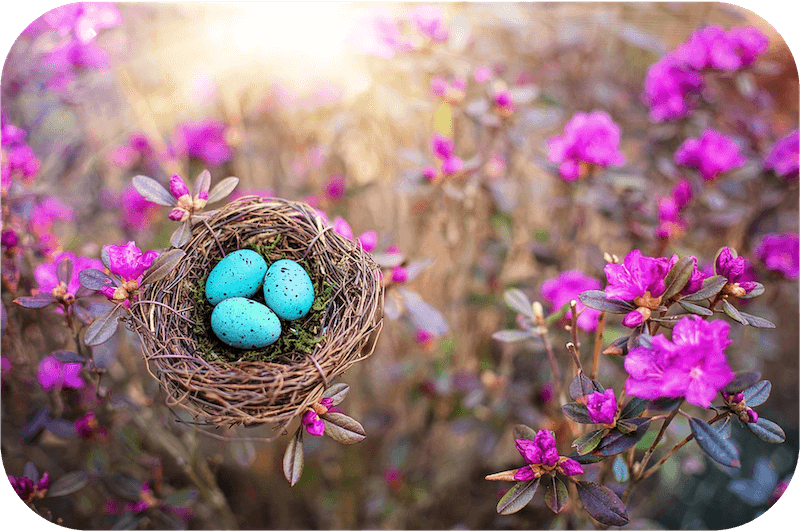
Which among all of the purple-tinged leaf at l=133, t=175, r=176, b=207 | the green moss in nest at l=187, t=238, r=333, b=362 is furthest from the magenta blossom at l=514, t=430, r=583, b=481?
the purple-tinged leaf at l=133, t=175, r=176, b=207

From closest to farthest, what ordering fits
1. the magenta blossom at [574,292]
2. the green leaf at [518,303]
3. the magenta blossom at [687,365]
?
the magenta blossom at [687,365], the green leaf at [518,303], the magenta blossom at [574,292]

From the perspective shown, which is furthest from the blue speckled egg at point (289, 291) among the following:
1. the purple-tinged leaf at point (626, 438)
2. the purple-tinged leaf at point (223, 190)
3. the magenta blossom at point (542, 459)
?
the purple-tinged leaf at point (626, 438)

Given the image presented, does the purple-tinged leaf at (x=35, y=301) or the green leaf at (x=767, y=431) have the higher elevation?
the purple-tinged leaf at (x=35, y=301)

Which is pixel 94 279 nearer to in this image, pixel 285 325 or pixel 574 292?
pixel 285 325

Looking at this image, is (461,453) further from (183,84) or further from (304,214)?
(183,84)

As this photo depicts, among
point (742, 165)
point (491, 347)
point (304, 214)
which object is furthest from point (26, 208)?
point (742, 165)

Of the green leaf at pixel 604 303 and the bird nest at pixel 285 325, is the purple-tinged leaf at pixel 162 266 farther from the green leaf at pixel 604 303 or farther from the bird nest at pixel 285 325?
the green leaf at pixel 604 303

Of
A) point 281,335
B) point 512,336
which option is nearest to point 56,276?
point 281,335
